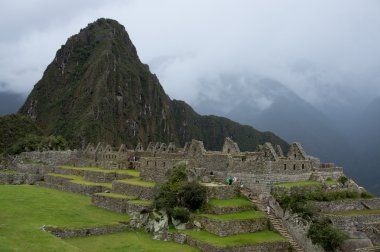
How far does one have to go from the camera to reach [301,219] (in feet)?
73.9

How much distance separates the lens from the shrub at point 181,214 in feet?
78.9

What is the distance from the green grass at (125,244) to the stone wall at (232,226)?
1.56 metres

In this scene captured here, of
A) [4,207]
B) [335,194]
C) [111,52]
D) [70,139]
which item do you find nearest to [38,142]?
[4,207]

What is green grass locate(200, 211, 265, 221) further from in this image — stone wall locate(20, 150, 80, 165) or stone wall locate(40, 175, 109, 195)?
stone wall locate(20, 150, 80, 165)

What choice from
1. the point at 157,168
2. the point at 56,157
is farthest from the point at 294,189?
the point at 56,157

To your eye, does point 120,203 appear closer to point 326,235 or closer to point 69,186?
point 69,186

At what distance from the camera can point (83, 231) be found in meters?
23.9

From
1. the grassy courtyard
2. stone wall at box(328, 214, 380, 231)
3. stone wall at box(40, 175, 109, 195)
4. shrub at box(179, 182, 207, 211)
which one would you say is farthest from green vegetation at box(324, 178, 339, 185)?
stone wall at box(40, 175, 109, 195)

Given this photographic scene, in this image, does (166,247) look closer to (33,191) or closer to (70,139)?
(33,191)

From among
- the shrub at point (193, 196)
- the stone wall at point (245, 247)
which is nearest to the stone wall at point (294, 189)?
the stone wall at point (245, 247)

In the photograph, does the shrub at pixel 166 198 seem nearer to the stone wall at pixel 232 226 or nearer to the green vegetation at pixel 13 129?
the stone wall at pixel 232 226

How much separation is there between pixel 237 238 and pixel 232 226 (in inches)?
31.7

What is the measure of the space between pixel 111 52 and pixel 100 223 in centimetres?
17588

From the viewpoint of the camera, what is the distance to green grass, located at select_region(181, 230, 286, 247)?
21125 mm
